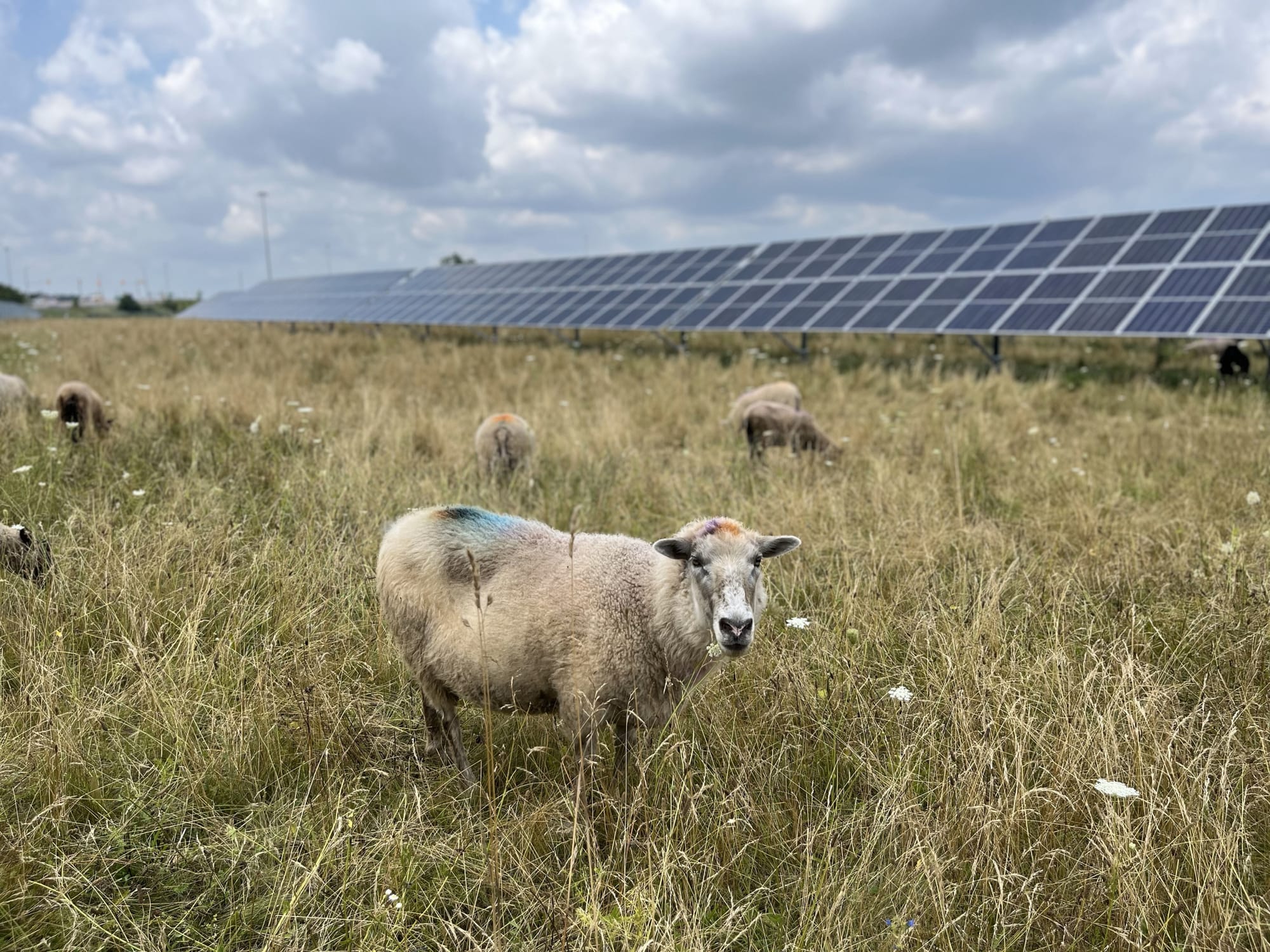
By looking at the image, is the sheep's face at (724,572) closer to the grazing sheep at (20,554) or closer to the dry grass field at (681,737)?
the dry grass field at (681,737)

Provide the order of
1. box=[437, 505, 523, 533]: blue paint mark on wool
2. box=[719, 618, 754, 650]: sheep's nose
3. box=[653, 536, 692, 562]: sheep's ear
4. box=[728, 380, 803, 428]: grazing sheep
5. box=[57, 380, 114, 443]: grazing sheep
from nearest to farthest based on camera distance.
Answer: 1. box=[719, 618, 754, 650]: sheep's nose
2. box=[653, 536, 692, 562]: sheep's ear
3. box=[437, 505, 523, 533]: blue paint mark on wool
4. box=[57, 380, 114, 443]: grazing sheep
5. box=[728, 380, 803, 428]: grazing sheep

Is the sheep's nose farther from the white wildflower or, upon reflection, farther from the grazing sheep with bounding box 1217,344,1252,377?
the grazing sheep with bounding box 1217,344,1252,377

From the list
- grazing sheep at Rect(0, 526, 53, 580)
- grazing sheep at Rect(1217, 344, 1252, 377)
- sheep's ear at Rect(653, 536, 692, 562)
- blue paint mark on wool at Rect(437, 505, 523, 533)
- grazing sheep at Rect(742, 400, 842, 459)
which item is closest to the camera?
sheep's ear at Rect(653, 536, 692, 562)

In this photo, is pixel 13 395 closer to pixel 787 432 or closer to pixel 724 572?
pixel 787 432

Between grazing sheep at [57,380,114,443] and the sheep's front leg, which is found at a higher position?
grazing sheep at [57,380,114,443]

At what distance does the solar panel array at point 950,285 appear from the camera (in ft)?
39.7

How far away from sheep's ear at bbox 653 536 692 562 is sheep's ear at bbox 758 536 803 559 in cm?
25

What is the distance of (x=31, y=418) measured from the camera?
696 cm

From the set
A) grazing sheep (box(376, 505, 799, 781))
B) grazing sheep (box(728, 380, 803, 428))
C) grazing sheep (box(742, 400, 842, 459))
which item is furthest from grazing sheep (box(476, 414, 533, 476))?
grazing sheep (box(376, 505, 799, 781))

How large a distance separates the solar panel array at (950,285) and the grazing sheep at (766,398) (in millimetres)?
5352

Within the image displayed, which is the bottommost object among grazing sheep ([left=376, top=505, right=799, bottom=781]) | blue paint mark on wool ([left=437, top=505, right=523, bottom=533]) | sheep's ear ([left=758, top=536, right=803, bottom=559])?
grazing sheep ([left=376, top=505, right=799, bottom=781])

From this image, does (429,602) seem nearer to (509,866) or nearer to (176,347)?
(509,866)

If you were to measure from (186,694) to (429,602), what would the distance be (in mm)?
986

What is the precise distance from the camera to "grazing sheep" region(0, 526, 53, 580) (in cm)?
364
